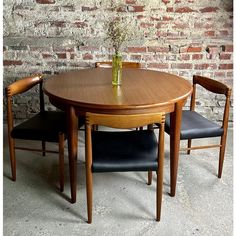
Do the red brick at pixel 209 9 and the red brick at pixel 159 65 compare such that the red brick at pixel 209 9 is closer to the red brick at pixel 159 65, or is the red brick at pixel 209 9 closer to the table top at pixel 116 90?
the red brick at pixel 159 65

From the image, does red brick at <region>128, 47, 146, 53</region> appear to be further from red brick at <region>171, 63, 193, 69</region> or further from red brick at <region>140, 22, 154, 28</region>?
red brick at <region>171, 63, 193, 69</region>

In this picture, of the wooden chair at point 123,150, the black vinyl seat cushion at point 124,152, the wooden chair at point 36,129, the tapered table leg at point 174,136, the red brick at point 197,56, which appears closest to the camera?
the wooden chair at point 123,150

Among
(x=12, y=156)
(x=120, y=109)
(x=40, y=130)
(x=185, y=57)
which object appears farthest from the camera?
(x=185, y=57)

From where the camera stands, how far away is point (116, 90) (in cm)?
224

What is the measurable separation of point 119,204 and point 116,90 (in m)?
0.83

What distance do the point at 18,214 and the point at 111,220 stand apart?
0.65m

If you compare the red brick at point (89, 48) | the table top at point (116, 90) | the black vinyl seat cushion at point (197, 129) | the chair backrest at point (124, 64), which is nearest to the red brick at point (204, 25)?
the chair backrest at point (124, 64)

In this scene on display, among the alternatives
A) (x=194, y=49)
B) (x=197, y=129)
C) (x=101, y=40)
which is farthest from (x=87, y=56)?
(x=197, y=129)

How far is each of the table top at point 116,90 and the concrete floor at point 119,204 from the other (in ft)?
2.43

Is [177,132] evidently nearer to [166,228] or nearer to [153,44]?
[166,228]

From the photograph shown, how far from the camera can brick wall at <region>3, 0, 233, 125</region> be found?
3250 millimetres

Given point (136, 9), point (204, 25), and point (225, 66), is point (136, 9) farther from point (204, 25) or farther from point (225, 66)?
point (225, 66)

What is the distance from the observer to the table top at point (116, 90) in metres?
1.95

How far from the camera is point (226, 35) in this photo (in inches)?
130
